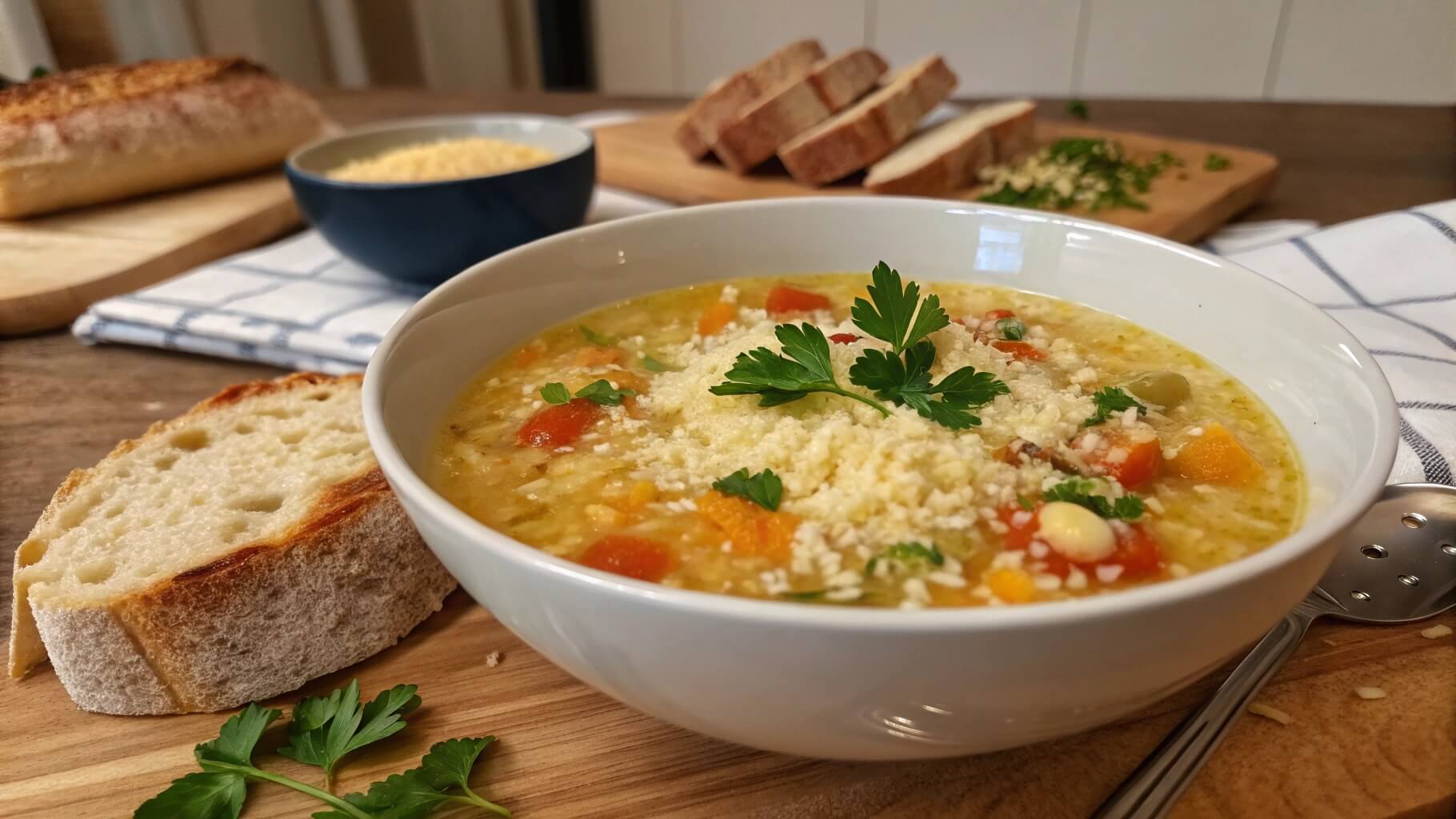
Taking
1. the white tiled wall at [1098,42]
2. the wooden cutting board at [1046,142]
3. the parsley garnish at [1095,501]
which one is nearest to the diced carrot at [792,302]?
the parsley garnish at [1095,501]

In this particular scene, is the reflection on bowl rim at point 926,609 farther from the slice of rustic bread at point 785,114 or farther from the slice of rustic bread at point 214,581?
the slice of rustic bread at point 785,114

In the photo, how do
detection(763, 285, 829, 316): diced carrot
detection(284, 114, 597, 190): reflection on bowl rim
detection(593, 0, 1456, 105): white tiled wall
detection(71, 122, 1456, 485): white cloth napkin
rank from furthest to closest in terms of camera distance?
detection(593, 0, 1456, 105): white tiled wall
detection(284, 114, 597, 190): reflection on bowl rim
detection(763, 285, 829, 316): diced carrot
detection(71, 122, 1456, 485): white cloth napkin

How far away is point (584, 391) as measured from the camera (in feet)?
5.55

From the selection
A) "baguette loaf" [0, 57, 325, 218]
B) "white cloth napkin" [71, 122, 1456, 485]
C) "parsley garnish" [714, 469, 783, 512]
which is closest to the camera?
"parsley garnish" [714, 469, 783, 512]

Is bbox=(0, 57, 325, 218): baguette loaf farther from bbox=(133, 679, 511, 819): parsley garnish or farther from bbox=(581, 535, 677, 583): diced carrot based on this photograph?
bbox=(581, 535, 677, 583): diced carrot

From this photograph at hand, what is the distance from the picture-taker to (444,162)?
2928 mm

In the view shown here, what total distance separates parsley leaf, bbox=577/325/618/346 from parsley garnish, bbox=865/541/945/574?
35.3 inches

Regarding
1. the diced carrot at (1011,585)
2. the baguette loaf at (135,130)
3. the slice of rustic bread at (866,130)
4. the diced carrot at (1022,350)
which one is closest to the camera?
the diced carrot at (1011,585)

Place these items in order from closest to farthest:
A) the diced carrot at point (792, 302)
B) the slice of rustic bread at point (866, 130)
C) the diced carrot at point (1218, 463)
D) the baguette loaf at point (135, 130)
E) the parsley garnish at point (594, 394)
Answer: the diced carrot at point (1218, 463)
the parsley garnish at point (594, 394)
the diced carrot at point (792, 302)
the baguette loaf at point (135, 130)
the slice of rustic bread at point (866, 130)

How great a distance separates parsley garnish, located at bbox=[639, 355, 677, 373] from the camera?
6.00 feet

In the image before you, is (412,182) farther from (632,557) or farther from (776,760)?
(776,760)

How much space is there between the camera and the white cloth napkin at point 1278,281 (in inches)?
75.0

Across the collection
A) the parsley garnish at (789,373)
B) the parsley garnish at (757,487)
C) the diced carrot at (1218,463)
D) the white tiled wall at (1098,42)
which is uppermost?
the parsley garnish at (789,373)

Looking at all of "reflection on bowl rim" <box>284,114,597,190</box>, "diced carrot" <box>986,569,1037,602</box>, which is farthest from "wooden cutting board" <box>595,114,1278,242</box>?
"diced carrot" <box>986,569,1037,602</box>
